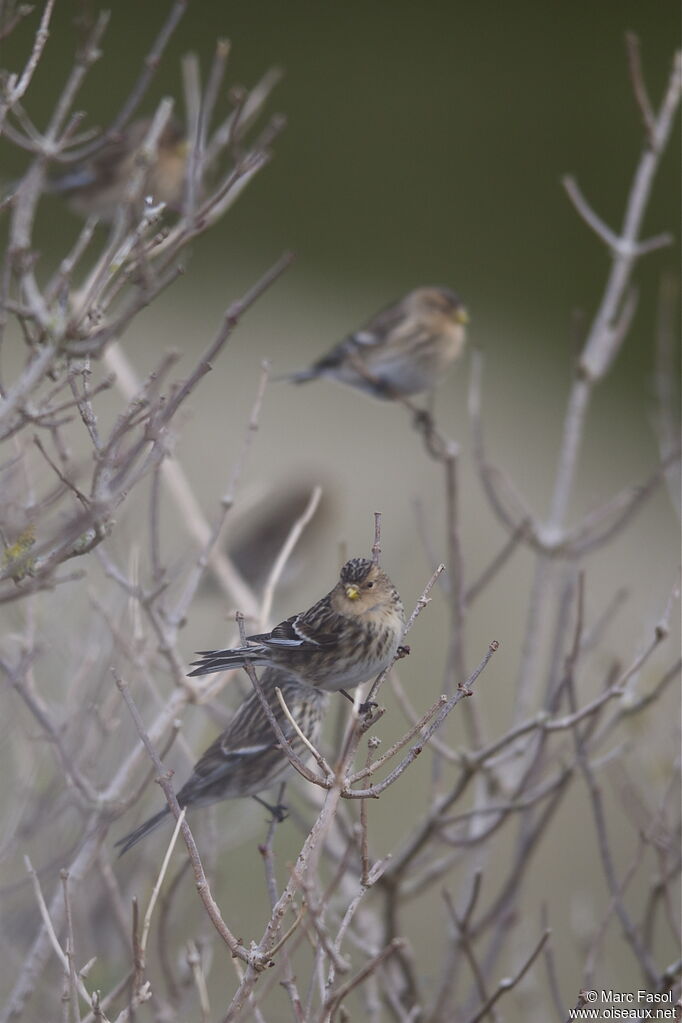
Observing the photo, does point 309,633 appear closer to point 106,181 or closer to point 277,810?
point 277,810

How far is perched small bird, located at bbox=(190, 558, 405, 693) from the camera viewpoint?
1212mm

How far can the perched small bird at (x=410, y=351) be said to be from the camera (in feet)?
12.8

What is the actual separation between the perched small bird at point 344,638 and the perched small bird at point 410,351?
2.62 meters

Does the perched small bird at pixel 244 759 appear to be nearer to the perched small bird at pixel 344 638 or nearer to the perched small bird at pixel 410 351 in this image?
the perched small bird at pixel 344 638

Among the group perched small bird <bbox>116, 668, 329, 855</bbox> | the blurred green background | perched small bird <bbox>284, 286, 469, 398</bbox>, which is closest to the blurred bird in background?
perched small bird <bbox>284, 286, 469, 398</bbox>

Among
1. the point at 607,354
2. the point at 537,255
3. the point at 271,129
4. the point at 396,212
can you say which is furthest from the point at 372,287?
the point at 271,129

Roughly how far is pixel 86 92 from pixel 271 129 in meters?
4.39

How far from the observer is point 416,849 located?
216 centimetres

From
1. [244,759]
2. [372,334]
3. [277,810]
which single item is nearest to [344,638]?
[244,759]

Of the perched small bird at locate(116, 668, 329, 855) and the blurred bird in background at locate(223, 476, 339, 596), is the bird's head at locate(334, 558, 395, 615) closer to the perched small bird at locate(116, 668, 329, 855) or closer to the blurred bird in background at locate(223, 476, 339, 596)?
the perched small bird at locate(116, 668, 329, 855)

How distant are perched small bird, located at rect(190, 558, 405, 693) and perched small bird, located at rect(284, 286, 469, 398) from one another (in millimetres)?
2624

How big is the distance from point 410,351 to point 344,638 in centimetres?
285

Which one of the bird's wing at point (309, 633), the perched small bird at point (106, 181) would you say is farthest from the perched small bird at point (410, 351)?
the bird's wing at point (309, 633)

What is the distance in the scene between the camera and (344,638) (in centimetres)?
122
